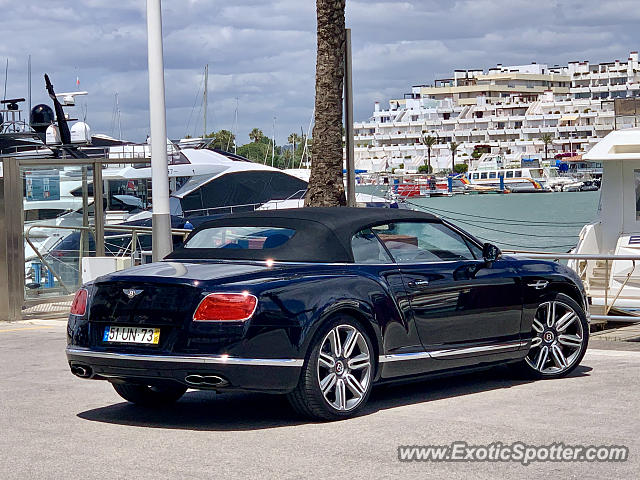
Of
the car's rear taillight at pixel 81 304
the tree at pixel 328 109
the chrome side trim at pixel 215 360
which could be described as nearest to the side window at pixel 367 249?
the chrome side trim at pixel 215 360

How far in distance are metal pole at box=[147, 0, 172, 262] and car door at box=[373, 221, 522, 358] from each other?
5.59 metres

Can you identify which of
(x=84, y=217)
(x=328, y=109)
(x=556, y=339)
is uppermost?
(x=328, y=109)

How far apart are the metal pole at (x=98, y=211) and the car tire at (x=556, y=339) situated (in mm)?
9951

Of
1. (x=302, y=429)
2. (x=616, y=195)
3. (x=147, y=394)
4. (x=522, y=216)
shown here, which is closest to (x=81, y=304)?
(x=147, y=394)

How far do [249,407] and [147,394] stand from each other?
31.7 inches

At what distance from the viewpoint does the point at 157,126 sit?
14523 mm

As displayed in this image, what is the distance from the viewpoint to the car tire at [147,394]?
355 inches

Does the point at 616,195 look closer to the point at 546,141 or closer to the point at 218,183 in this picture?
the point at 218,183

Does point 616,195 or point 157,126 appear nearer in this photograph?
point 157,126

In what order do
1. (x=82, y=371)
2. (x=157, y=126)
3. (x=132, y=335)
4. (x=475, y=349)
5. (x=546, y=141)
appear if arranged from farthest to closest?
(x=546, y=141) → (x=157, y=126) → (x=475, y=349) → (x=82, y=371) → (x=132, y=335)

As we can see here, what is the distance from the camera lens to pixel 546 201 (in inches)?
4914

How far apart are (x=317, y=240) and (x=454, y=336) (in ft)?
4.50

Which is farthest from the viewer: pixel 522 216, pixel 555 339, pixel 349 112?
pixel 522 216

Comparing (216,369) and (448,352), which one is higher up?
(216,369)
